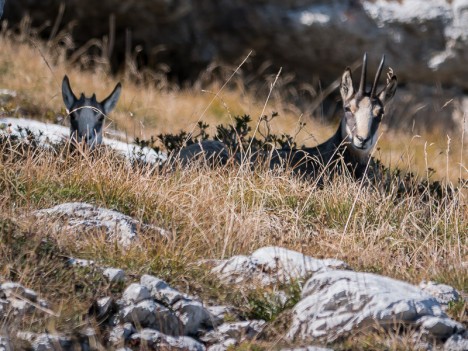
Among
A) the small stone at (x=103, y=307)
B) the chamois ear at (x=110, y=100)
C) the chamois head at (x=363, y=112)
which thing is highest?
the chamois head at (x=363, y=112)

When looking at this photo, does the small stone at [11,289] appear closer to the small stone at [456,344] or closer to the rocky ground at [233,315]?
the rocky ground at [233,315]

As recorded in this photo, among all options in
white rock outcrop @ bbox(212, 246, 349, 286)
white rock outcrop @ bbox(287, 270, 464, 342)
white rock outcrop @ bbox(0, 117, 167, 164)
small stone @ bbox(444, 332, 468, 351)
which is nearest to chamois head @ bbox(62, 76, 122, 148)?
white rock outcrop @ bbox(0, 117, 167, 164)

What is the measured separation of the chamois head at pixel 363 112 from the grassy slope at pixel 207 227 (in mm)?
1088

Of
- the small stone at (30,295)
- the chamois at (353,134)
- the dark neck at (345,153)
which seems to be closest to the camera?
the small stone at (30,295)

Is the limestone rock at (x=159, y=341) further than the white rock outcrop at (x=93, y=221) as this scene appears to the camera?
No

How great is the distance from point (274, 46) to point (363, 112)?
20.5 feet

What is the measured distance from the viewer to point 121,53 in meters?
15.8

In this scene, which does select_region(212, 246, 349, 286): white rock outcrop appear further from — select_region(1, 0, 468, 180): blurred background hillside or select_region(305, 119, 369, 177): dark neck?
select_region(1, 0, 468, 180): blurred background hillside

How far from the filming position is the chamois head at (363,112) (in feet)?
29.7

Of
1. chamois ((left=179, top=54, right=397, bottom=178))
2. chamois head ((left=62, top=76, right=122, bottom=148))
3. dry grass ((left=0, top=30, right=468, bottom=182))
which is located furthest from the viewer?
dry grass ((left=0, top=30, right=468, bottom=182))

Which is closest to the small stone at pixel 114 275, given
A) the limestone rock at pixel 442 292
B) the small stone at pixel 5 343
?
the small stone at pixel 5 343

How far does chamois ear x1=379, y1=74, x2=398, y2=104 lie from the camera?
9359mm

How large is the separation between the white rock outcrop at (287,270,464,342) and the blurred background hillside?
8324mm

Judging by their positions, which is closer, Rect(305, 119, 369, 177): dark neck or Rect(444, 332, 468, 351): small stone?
Rect(444, 332, 468, 351): small stone
